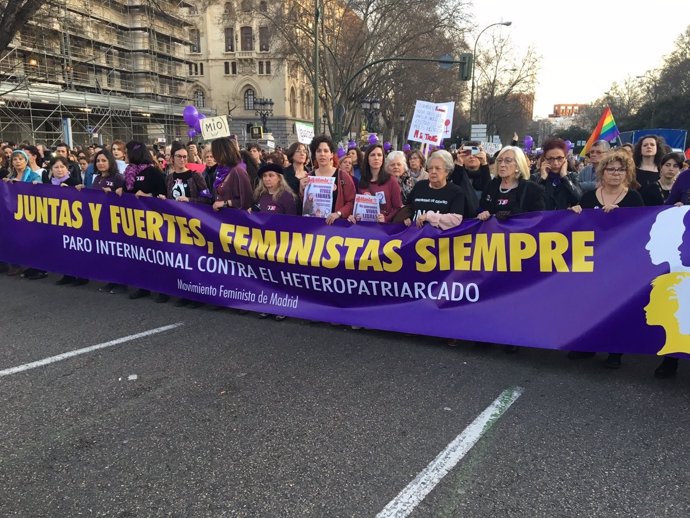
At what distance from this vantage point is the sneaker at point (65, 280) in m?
6.91

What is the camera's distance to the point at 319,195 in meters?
5.49

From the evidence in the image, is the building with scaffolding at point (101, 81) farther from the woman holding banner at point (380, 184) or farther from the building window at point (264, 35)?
the woman holding banner at point (380, 184)

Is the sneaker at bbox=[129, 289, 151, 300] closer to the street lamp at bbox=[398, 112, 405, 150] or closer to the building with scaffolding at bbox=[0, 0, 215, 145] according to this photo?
the building with scaffolding at bbox=[0, 0, 215, 145]

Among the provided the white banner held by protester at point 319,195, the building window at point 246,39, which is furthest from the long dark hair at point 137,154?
the building window at point 246,39

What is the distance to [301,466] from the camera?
2869mm

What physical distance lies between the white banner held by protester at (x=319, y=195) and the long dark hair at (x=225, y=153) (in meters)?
0.94

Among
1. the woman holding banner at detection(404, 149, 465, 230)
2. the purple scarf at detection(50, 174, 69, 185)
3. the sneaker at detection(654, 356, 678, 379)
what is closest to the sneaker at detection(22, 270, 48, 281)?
the purple scarf at detection(50, 174, 69, 185)

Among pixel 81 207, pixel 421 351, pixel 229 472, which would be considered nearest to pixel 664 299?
pixel 421 351

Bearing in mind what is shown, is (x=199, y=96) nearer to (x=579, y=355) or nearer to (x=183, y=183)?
(x=183, y=183)

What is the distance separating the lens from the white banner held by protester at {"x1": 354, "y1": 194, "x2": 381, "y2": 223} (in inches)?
207

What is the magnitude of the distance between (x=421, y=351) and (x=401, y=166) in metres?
2.19

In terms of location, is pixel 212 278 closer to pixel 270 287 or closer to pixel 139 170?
pixel 270 287

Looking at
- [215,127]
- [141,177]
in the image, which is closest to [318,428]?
[141,177]

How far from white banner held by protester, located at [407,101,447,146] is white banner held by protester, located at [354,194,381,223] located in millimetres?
4581
